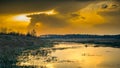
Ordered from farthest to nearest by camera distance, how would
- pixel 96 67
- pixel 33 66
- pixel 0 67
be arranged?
pixel 96 67 → pixel 33 66 → pixel 0 67

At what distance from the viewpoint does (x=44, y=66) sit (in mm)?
64812

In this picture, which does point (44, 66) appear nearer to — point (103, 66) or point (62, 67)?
point (62, 67)

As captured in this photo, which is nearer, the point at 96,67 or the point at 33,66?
the point at 33,66

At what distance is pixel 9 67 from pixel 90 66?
19043 millimetres

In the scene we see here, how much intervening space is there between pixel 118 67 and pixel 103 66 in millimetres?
5109

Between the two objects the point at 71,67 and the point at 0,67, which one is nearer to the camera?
the point at 0,67

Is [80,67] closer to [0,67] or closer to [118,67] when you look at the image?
[118,67]

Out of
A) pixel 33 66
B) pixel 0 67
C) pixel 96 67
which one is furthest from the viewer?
pixel 96 67

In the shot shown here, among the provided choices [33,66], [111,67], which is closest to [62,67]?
[33,66]

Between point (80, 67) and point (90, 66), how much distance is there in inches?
149

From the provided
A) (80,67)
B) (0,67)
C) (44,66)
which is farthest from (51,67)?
(0,67)

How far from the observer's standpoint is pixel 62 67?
65188 mm

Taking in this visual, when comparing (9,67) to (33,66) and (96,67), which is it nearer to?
(33,66)

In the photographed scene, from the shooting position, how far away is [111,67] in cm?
6619
